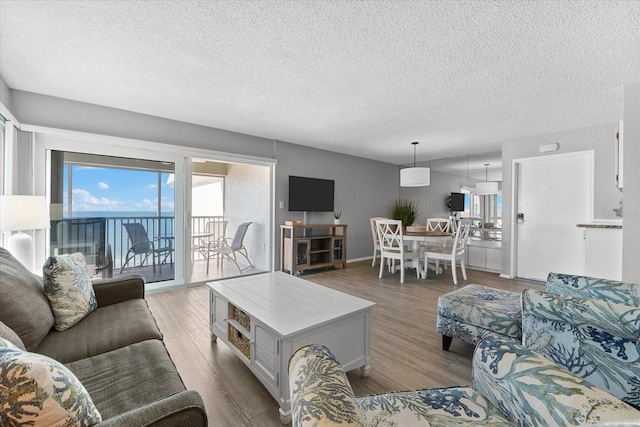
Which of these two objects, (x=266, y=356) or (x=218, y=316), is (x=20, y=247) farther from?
(x=266, y=356)

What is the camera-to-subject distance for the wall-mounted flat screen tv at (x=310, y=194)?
4968mm

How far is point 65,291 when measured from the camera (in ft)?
5.17

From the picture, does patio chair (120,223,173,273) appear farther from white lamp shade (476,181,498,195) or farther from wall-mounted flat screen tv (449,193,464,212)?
white lamp shade (476,181,498,195)

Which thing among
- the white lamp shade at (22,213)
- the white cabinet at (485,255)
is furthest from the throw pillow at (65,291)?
the white cabinet at (485,255)

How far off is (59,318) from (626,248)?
453 cm

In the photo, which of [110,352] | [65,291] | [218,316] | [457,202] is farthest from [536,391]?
[457,202]

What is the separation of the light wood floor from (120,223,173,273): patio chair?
0.54 meters

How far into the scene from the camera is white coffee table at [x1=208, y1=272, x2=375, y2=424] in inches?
58.1

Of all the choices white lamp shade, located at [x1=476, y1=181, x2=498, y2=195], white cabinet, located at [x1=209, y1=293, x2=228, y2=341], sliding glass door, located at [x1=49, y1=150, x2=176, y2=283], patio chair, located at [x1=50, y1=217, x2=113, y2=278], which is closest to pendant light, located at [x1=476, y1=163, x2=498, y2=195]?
white lamp shade, located at [x1=476, y1=181, x2=498, y2=195]

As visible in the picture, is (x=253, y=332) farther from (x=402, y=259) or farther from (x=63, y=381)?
(x=402, y=259)

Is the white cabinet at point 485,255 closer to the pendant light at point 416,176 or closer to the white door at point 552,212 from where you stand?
the white door at point 552,212

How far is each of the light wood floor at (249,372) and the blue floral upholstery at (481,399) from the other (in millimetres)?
764

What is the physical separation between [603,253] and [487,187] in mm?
2040

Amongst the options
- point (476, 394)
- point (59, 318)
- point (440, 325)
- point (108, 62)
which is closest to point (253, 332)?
point (59, 318)
